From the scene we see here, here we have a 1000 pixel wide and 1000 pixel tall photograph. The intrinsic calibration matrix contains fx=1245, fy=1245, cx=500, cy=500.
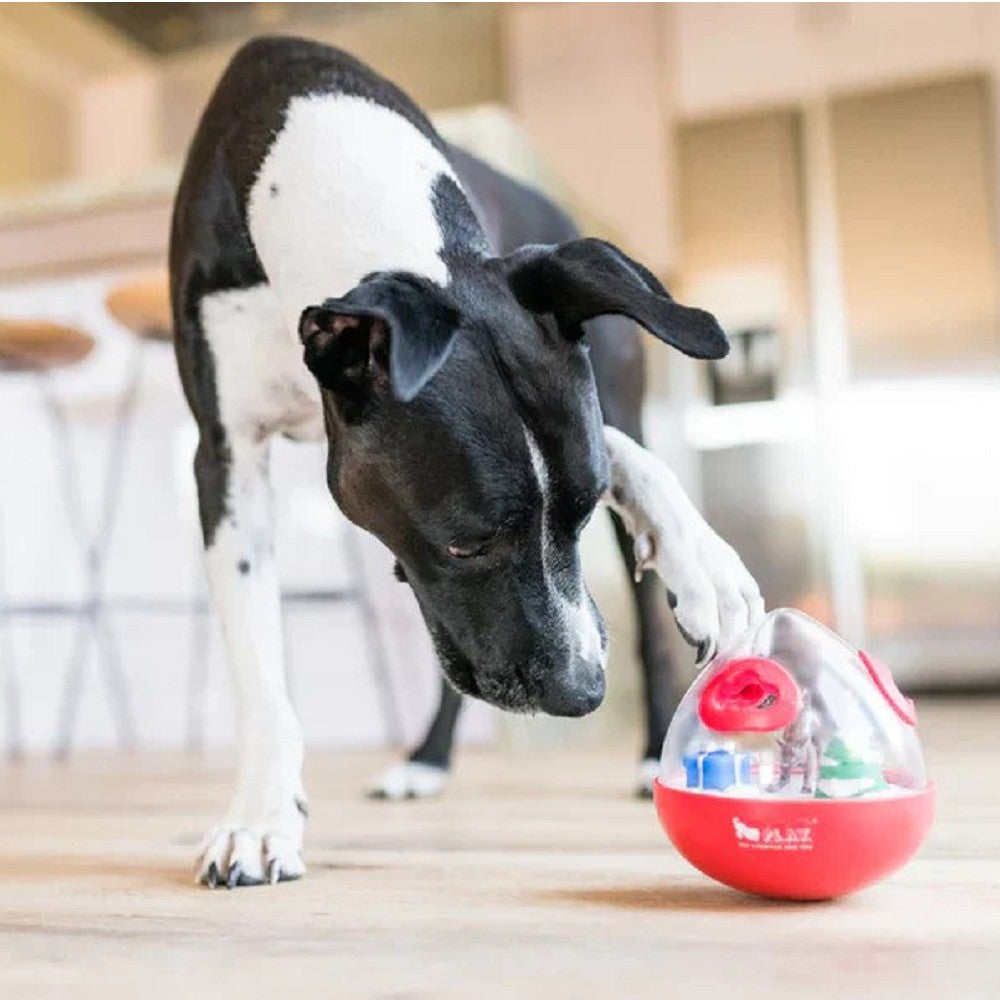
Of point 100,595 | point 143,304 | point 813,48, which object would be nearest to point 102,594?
point 100,595

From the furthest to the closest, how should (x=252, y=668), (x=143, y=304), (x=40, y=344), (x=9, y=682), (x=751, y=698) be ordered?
(x=9, y=682), (x=40, y=344), (x=143, y=304), (x=252, y=668), (x=751, y=698)

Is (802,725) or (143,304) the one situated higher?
(143,304)

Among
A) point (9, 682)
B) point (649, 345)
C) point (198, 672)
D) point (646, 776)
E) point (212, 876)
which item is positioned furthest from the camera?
point (649, 345)

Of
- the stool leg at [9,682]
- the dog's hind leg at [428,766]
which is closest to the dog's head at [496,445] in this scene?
the dog's hind leg at [428,766]

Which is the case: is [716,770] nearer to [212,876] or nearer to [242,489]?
[212,876]

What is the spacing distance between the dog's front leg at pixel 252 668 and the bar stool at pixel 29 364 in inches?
63.1

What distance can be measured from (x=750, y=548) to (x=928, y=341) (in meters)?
1.08

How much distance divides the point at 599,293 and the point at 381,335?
21 centimetres

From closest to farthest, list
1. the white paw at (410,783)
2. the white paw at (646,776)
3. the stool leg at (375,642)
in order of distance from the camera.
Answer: the white paw at (646,776), the white paw at (410,783), the stool leg at (375,642)

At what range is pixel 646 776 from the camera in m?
2.02

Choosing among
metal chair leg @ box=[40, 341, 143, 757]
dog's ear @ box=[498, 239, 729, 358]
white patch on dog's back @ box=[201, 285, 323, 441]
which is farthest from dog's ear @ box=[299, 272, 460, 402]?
metal chair leg @ box=[40, 341, 143, 757]

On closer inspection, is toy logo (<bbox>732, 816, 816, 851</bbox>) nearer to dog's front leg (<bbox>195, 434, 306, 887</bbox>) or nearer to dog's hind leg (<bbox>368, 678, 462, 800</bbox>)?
dog's front leg (<bbox>195, 434, 306, 887</bbox>)

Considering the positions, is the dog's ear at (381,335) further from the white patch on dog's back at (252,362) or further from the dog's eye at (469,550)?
the white patch on dog's back at (252,362)

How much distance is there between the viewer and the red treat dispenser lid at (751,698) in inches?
43.2
